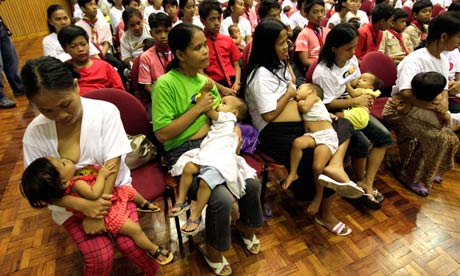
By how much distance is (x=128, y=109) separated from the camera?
1673 millimetres

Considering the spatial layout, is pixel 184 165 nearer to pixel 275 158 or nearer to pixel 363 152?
pixel 275 158

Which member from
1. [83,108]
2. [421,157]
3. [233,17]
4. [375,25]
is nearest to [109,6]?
[233,17]

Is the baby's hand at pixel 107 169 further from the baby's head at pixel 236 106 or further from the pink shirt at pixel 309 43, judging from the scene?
the pink shirt at pixel 309 43

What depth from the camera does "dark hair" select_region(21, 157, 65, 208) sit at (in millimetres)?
1039

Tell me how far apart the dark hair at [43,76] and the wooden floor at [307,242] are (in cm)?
109

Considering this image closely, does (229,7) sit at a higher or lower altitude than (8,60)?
higher

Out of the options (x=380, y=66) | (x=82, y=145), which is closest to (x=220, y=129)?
(x=82, y=145)

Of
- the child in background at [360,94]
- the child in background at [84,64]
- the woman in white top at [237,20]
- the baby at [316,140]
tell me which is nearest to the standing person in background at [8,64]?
the child in background at [84,64]

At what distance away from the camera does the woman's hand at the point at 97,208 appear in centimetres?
118

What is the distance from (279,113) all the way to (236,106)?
28cm

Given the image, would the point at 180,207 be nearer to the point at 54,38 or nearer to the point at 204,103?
the point at 204,103

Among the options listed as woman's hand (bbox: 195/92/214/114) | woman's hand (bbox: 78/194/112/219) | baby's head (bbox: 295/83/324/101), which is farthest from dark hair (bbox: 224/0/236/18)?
woman's hand (bbox: 78/194/112/219)

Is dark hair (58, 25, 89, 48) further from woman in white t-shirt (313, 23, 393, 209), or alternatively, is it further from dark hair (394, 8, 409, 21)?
dark hair (394, 8, 409, 21)

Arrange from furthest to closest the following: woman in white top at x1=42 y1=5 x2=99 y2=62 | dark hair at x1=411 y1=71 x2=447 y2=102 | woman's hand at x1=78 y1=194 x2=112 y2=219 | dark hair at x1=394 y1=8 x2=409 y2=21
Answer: dark hair at x1=394 y1=8 x2=409 y2=21, woman in white top at x1=42 y1=5 x2=99 y2=62, dark hair at x1=411 y1=71 x2=447 y2=102, woman's hand at x1=78 y1=194 x2=112 y2=219
